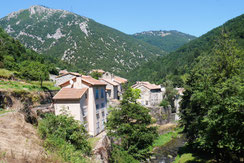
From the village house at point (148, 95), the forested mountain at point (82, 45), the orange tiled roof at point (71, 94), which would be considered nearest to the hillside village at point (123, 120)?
the orange tiled roof at point (71, 94)

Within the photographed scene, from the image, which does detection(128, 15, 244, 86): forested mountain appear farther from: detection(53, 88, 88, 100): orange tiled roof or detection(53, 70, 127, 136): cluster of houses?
detection(53, 88, 88, 100): orange tiled roof

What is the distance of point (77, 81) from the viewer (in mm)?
28047

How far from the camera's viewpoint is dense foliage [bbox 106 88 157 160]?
23812 millimetres

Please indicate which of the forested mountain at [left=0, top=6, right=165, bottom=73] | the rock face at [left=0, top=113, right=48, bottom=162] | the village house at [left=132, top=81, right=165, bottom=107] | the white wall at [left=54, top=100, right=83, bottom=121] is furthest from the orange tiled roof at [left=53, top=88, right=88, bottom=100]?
the forested mountain at [left=0, top=6, right=165, bottom=73]

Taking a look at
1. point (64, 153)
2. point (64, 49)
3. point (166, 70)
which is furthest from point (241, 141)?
point (64, 49)

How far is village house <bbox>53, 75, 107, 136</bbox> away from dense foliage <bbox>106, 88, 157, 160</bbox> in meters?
3.75

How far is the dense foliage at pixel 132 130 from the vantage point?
23.8m

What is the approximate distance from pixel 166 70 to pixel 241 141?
11588cm

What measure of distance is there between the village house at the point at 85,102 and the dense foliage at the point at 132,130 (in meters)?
3.75

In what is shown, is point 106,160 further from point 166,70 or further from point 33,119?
point 166,70

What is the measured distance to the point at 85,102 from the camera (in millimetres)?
26859

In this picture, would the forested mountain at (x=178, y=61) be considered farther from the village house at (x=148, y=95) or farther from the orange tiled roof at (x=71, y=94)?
the orange tiled roof at (x=71, y=94)

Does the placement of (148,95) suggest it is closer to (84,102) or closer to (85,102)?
(85,102)

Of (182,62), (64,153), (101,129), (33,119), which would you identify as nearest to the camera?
(64,153)
